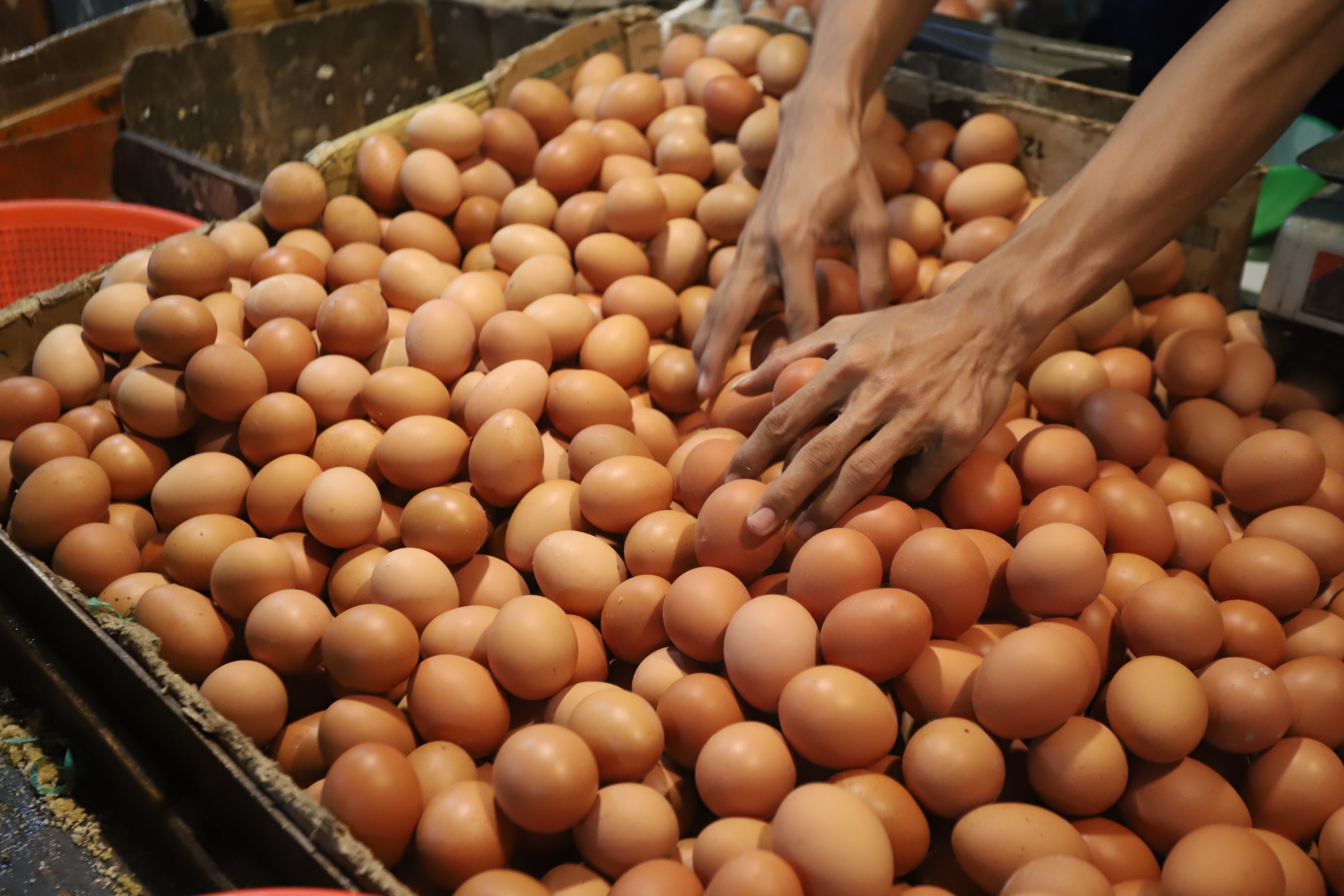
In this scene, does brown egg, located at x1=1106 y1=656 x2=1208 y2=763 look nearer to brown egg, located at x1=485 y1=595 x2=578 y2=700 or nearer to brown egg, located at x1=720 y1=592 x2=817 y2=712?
brown egg, located at x1=720 y1=592 x2=817 y2=712

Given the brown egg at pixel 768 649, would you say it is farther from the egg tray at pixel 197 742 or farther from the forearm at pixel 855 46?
the forearm at pixel 855 46

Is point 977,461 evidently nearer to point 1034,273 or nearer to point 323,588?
point 1034,273

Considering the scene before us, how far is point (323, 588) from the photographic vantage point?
142 centimetres

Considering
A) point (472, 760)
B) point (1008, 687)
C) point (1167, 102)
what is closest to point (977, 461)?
point (1008, 687)

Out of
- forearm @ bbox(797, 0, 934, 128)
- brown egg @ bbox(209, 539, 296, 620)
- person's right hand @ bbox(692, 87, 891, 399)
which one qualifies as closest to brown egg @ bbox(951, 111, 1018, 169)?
forearm @ bbox(797, 0, 934, 128)

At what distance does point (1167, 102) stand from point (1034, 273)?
27 cm

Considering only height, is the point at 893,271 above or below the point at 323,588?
above

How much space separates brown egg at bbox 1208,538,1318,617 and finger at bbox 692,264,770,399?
80 cm

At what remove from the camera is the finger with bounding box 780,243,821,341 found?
153cm

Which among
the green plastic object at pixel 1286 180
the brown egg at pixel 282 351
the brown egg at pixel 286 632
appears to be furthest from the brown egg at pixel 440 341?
the green plastic object at pixel 1286 180

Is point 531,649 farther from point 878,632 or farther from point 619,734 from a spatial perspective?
point 878,632

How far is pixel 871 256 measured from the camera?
5.30 ft

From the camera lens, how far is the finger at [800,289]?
1.53m

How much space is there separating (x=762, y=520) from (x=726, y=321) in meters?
0.47
